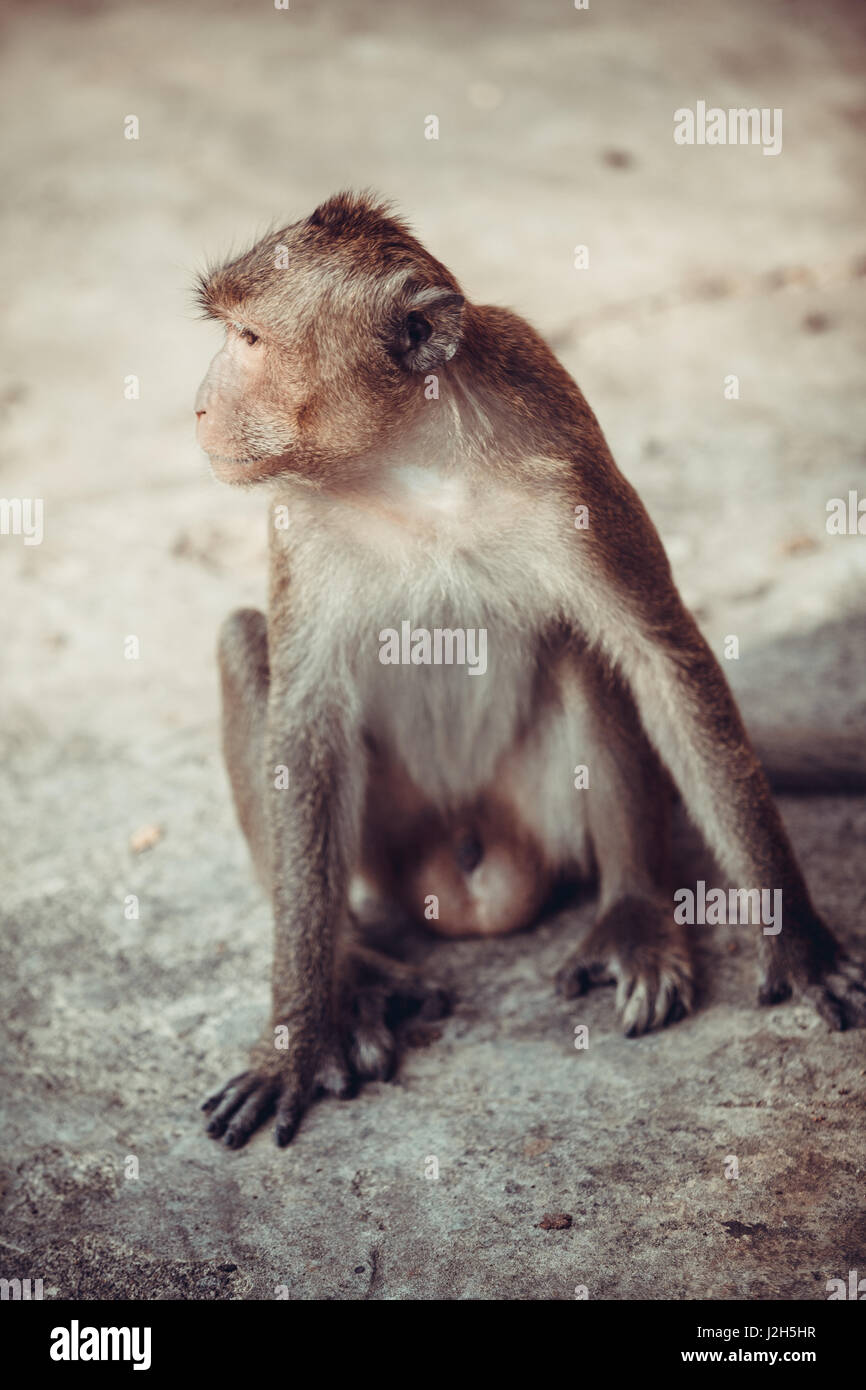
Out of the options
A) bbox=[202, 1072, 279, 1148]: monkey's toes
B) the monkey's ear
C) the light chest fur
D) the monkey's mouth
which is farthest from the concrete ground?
the monkey's ear

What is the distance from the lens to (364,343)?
2.57 meters

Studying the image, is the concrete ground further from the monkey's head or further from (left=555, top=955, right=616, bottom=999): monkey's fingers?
the monkey's head

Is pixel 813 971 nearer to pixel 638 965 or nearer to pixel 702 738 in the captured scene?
pixel 638 965

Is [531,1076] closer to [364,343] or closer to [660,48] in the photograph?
[364,343]

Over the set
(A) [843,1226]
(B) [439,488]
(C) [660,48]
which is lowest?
(A) [843,1226]

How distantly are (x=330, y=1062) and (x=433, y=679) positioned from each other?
2.98 ft

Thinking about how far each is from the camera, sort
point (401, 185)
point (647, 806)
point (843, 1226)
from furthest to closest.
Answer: point (401, 185) < point (647, 806) < point (843, 1226)

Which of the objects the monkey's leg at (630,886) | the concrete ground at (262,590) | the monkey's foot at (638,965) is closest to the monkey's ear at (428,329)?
the monkey's leg at (630,886)

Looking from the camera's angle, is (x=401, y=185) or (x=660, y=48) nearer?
(x=401, y=185)

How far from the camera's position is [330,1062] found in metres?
3.05

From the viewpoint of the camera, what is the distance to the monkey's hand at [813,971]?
2.95 metres

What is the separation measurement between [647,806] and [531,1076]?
0.70 meters

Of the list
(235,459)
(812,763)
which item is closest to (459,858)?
(812,763)

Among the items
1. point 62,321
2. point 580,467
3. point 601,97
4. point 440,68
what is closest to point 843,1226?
point 580,467
